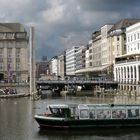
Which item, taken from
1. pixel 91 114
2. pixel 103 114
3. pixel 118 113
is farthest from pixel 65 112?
pixel 118 113

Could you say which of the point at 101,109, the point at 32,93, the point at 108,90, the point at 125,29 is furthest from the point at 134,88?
the point at 101,109

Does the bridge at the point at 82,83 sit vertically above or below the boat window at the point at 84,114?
above

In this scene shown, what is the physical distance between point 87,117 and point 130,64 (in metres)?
104

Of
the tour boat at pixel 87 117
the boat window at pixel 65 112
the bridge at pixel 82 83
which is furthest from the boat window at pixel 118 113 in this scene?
the bridge at pixel 82 83

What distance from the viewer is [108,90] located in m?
165

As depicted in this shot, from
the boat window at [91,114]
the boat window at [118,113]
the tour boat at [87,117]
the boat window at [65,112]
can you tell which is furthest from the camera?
the boat window at [118,113]

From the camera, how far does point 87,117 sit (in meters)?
62.6

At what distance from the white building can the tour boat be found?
282ft

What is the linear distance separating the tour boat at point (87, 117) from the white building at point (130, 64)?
86046 millimetres

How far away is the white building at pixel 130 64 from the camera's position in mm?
158000

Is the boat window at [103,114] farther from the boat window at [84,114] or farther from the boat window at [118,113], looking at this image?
the boat window at [84,114]

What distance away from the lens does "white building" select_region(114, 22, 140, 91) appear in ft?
518

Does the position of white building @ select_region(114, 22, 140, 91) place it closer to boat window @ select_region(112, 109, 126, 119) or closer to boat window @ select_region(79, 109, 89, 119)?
boat window @ select_region(112, 109, 126, 119)

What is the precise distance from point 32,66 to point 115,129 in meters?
87.0
